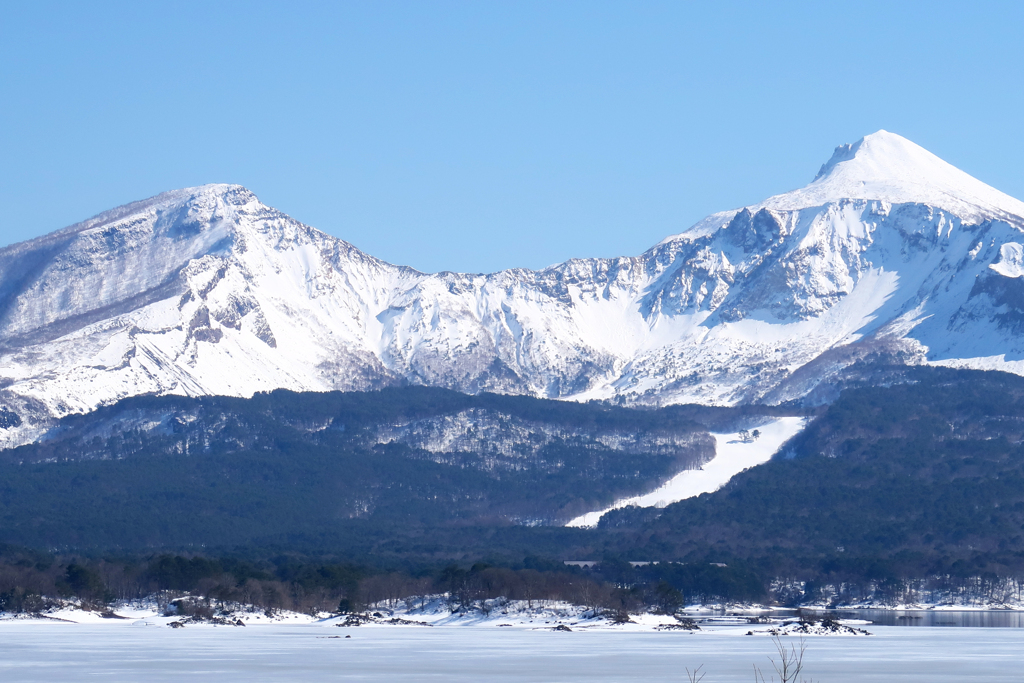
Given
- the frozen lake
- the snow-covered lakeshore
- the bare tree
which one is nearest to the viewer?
the bare tree

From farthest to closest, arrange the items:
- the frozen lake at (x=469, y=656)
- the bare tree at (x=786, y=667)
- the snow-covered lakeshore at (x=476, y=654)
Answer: the snow-covered lakeshore at (x=476, y=654) → the frozen lake at (x=469, y=656) → the bare tree at (x=786, y=667)

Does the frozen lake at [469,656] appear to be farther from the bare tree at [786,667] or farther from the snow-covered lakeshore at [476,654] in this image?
the bare tree at [786,667]

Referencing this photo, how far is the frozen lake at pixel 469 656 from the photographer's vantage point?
11838 centimetres

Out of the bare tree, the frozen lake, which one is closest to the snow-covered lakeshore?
the frozen lake

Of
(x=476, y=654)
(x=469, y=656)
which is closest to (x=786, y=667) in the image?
(x=469, y=656)

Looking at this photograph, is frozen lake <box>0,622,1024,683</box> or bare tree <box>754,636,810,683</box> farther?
frozen lake <box>0,622,1024,683</box>

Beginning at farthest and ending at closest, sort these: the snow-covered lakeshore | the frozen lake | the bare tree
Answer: the snow-covered lakeshore
the frozen lake
the bare tree

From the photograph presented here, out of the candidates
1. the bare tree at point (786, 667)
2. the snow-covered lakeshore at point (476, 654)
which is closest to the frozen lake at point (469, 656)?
the snow-covered lakeshore at point (476, 654)

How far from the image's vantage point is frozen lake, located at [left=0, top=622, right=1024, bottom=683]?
118 metres

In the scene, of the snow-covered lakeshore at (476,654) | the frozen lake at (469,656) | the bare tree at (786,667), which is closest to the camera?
the bare tree at (786,667)

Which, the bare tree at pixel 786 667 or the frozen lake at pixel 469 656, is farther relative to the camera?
the frozen lake at pixel 469 656

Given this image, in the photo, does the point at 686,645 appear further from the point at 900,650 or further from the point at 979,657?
the point at 979,657

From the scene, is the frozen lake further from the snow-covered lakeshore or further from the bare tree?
the bare tree

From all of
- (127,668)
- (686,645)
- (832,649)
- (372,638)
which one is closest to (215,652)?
(127,668)
